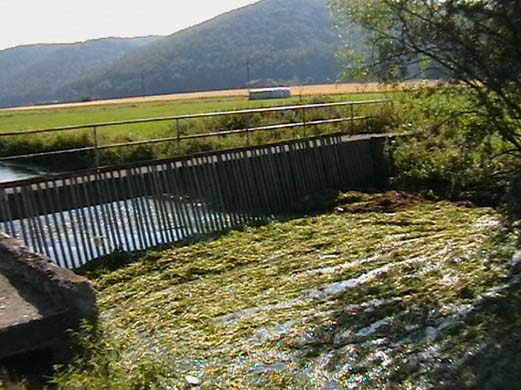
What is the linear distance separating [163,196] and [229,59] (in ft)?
438

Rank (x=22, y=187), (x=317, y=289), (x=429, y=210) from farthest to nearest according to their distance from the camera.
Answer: (x=429, y=210) < (x=22, y=187) < (x=317, y=289)

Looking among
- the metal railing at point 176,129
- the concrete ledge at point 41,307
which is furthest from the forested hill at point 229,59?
the concrete ledge at point 41,307

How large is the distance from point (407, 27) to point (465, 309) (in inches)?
206

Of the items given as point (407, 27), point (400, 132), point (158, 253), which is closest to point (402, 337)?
point (158, 253)

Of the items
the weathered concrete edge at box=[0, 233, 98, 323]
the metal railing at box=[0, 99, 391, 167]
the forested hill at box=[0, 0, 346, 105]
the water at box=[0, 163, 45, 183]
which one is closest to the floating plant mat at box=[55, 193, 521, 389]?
the weathered concrete edge at box=[0, 233, 98, 323]

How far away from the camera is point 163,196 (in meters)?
12.4

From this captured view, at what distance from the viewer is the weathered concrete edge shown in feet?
22.6

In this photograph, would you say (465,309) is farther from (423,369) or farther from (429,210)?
(429,210)

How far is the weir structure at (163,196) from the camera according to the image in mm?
10680

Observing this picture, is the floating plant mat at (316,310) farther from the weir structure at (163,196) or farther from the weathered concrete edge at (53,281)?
the weir structure at (163,196)

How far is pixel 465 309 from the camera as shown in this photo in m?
7.68

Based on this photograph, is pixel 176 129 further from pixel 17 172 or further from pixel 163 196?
pixel 17 172

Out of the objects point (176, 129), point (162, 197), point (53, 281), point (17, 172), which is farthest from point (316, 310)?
point (17, 172)

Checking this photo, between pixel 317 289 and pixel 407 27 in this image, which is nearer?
pixel 317 289
